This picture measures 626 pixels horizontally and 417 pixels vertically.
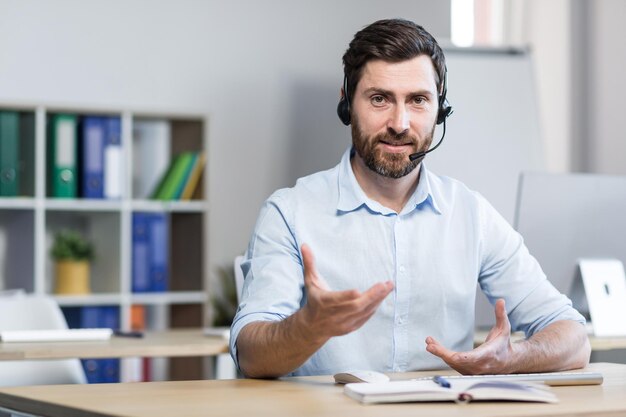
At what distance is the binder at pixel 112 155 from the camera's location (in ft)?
13.6

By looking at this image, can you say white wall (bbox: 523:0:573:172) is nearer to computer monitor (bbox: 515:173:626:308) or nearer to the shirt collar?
computer monitor (bbox: 515:173:626:308)

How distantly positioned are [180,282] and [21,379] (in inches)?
55.4

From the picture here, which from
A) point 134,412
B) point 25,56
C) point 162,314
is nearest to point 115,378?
point 162,314

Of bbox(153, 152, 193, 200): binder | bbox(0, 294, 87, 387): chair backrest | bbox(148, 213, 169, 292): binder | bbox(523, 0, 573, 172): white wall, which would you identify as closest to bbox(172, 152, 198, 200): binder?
bbox(153, 152, 193, 200): binder

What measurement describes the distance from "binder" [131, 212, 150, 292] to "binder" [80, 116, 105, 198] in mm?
210

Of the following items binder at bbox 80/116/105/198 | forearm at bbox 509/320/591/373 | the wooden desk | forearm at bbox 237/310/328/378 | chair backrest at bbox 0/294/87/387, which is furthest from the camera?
binder at bbox 80/116/105/198

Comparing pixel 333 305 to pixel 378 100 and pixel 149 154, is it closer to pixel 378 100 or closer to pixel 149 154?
pixel 378 100

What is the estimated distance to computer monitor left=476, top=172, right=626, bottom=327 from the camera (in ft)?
9.17

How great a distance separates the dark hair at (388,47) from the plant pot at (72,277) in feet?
7.85

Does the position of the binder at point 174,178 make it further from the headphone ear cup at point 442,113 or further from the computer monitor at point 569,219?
the headphone ear cup at point 442,113

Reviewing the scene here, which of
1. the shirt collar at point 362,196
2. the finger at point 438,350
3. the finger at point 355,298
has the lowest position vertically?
the finger at point 438,350

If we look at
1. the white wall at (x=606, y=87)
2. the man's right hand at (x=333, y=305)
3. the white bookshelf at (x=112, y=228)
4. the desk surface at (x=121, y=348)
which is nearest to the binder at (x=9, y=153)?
the white bookshelf at (x=112, y=228)

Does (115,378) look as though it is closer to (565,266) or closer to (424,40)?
(565,266)

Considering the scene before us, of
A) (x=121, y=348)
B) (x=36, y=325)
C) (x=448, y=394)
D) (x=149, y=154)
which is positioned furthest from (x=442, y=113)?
(x=149, y=154)
